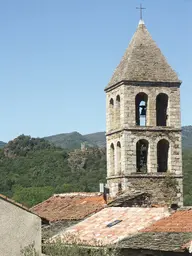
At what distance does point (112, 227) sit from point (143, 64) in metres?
9.18

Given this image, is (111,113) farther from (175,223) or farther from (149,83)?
(175,223)

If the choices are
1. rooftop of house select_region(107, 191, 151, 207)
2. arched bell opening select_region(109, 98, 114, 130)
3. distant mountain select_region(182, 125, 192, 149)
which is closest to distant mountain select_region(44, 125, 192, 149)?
distant mountain select_region(182, 125, 192, 149)

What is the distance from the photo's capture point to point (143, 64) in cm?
3022

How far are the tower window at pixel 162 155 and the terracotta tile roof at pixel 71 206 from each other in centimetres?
280

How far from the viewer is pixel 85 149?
6031cm

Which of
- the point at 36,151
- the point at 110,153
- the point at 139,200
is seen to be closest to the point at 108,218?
the point at 139,200

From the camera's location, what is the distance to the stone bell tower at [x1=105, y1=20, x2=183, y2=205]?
29203mm

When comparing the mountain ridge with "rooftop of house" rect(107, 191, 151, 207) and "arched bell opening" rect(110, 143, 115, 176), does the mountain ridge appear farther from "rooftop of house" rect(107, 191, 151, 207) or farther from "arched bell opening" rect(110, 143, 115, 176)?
"rooftop of house" rect(107, 191, 151, 207)

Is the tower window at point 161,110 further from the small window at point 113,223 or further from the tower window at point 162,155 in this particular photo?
the small window at point 113,223

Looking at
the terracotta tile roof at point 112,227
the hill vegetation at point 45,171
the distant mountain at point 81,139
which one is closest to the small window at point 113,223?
the terracotta tile roof at point 112,227

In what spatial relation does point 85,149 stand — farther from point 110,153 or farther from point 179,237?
point 179,237

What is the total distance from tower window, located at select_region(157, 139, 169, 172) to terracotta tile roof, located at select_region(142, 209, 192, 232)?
7.82 meters

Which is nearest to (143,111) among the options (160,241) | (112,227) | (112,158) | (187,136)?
(112,158)

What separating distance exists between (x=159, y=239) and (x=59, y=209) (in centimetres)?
933
